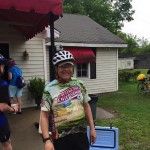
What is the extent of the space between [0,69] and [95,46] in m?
10.8

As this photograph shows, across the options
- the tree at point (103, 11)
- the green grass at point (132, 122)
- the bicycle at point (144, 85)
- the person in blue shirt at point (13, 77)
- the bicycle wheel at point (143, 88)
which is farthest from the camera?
the tree at point (103, 11)

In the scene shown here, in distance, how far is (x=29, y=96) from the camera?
9.58 meters

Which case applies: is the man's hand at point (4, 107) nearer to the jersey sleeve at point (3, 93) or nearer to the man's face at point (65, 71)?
the jersey sleeve at point (3, 93)

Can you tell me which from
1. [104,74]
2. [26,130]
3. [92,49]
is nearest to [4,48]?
[26,130]

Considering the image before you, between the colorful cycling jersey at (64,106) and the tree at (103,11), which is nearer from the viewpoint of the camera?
the colorful cycling jersey at (64,106)

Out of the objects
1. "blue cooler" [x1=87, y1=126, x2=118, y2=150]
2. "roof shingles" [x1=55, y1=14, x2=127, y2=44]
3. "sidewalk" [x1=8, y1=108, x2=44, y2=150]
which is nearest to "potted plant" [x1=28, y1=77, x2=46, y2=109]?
"sidewalk" [x1=8, y1=108, x2=44, y2=150]

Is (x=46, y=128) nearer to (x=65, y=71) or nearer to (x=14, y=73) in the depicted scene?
(x=65, y=71)

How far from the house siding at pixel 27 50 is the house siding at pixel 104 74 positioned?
16.2ft

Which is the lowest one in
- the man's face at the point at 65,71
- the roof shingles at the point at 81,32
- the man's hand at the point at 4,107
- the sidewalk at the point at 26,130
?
the sidewalk at the point at 26,130

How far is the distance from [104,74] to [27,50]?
6425 mm

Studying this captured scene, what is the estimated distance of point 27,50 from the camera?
9492 millimetres

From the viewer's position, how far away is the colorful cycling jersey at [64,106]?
9.30ft

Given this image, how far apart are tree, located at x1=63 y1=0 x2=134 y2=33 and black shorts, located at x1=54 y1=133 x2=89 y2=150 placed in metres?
24.8

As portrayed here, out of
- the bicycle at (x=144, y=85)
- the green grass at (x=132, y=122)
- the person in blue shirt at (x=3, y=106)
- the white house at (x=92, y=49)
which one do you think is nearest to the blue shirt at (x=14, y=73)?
the green grass at (x=132, y=122)
